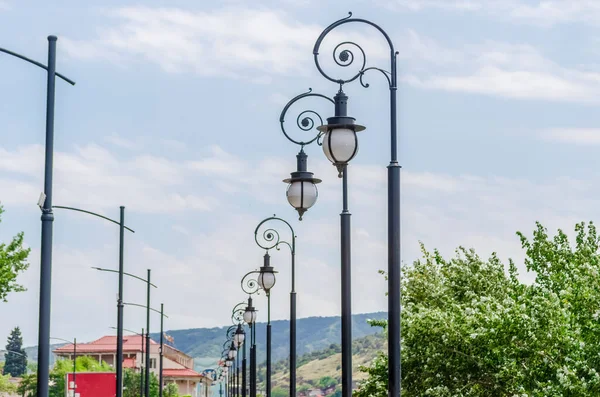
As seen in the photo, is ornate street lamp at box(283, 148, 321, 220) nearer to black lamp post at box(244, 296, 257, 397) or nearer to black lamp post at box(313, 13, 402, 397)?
black lamp post at box(313, 13, 402, 397)

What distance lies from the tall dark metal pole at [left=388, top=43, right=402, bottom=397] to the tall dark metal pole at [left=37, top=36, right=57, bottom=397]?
492 centimetres

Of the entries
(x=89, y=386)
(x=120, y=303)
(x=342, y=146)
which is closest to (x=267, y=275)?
(x=120, y=303)

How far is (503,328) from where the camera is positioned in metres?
26.4

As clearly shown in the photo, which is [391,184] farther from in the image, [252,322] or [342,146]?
[252,322]

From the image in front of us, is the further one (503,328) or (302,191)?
(503,328)

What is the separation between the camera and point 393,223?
14078 millimetres

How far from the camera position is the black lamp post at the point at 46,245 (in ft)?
51.8

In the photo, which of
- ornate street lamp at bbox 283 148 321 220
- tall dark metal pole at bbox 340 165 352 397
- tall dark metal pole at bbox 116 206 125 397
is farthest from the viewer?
tall dark metal pole at bbox 116 206 125 397

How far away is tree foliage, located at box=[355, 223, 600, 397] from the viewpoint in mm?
25594

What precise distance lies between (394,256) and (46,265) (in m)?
5.09

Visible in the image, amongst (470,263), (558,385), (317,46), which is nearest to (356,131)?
(317,46)

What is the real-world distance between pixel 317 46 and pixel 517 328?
13279mm

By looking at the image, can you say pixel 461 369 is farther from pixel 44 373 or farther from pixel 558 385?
pixel 44 373

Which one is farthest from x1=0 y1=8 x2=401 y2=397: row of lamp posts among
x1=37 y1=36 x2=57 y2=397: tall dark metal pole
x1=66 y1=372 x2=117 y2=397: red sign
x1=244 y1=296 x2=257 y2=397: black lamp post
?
x1=66 y1=372 x2=117 y2=397: red sign
